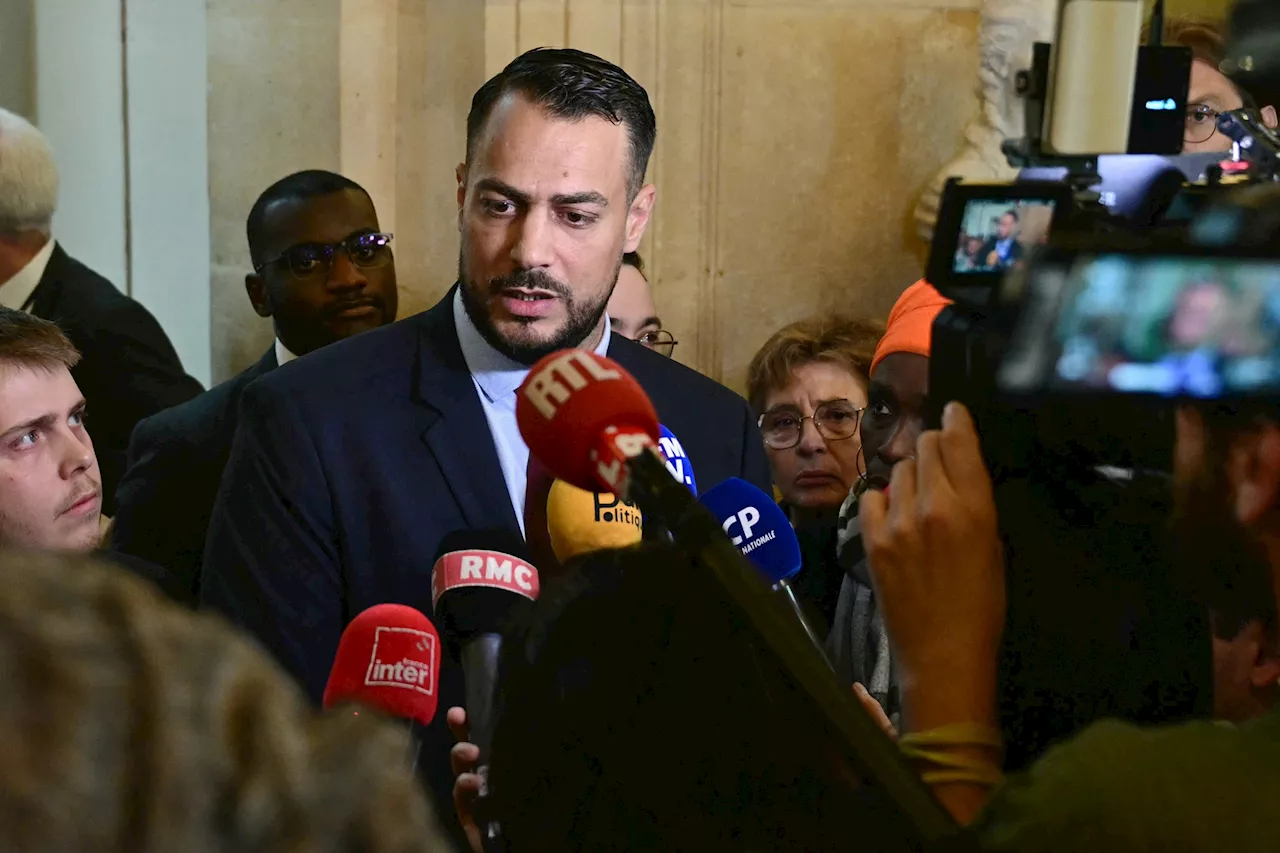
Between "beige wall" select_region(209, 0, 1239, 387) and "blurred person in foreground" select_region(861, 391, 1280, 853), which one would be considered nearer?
"blurred person in foreground" select_region(861, 391, 1280, 853)

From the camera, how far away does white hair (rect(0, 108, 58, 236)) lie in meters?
3.14

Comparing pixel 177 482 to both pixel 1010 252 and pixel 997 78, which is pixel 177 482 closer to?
pixel 1010 252

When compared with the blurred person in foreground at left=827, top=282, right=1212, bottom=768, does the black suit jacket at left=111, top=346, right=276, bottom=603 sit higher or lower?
lower

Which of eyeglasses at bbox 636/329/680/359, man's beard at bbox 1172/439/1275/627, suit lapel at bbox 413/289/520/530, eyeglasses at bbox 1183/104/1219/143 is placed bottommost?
eyeglasses at bbox 636/329/680/359

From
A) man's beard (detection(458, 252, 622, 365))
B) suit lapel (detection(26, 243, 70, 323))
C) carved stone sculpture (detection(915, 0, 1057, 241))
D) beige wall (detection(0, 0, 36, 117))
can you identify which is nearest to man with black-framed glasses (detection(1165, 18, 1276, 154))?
carved stone sculpture (detection(915, 0, 1057, 241))

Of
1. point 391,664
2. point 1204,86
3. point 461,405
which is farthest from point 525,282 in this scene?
point 1204,86

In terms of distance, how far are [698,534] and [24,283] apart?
2.55m

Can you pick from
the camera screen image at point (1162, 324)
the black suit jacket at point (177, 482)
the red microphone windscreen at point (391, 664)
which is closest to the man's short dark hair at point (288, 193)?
the black suit jacket at point (177, 482)

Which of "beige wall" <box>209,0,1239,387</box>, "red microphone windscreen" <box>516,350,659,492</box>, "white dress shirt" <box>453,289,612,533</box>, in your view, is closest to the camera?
"red microphone windscreen" <box>516,350,659,492</box>

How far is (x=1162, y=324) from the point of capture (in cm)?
91

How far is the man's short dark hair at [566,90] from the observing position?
1.94m

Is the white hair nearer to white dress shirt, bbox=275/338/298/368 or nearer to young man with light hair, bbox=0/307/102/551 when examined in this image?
white dress shirt, bbox=275/338/298/368

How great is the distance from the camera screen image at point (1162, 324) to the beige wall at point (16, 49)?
11.2 ft

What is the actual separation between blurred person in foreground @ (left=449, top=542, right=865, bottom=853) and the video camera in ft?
0.69
